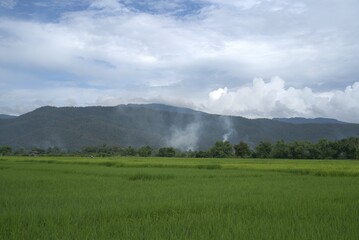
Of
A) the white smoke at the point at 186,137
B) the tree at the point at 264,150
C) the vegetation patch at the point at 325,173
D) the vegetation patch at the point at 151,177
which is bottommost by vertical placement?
the vegetation patch at the point at 151,177

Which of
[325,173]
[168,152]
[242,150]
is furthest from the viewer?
[168,152]

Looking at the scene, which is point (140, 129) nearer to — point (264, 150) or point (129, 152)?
point (129, 152)

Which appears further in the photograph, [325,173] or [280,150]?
[280,150]

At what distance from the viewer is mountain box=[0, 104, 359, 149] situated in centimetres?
13612

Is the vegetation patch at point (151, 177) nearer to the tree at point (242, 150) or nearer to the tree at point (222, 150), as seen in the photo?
the tree at point (242, 150)

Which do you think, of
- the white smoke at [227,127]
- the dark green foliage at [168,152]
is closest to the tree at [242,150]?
the dark green foliage at [168,152]

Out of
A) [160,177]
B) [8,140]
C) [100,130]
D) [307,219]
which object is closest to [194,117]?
[100,130]

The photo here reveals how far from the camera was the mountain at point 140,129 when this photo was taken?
447 feet

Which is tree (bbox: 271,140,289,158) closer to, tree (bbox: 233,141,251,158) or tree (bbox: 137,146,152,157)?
tree (bbox: 233,141,251,158)

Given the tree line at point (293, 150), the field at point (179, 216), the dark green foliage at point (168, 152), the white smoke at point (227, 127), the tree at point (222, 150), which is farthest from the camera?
the white smoke at point (227, 127)

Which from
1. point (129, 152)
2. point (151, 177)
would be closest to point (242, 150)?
point (129, 152)

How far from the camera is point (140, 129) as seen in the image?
6698 inches

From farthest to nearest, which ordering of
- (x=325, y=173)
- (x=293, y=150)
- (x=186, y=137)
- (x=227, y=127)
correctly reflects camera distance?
(x=186, y=137), (x=227, y=127), (x=293, y=150), (x=325, y=173)

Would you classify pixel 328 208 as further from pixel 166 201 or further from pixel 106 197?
pixel 106 197
